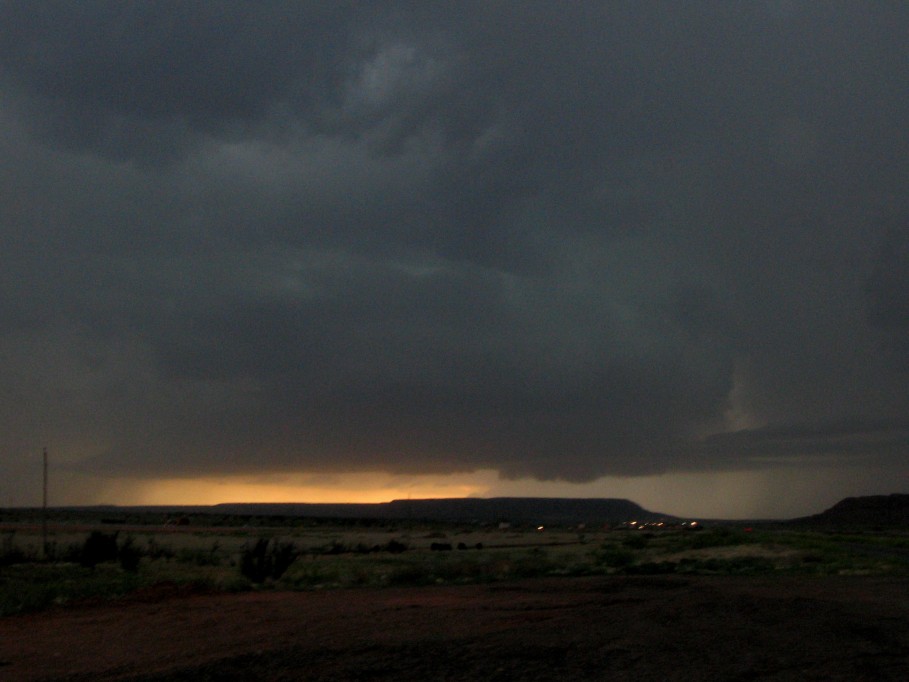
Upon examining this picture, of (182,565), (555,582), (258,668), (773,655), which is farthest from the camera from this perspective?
(182,565)

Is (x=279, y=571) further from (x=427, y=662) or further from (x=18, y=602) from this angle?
(x=427, y=662)

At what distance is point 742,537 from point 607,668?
62.6 m

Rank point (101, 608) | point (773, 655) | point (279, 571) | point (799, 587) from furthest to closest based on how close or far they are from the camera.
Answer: point (279, 571) → point (799, 587) → point (101, 608) → point (773, 655)

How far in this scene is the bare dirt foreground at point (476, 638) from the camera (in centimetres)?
1514

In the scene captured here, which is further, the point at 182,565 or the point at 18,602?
the point at 182,565

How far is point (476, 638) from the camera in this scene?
682 inches

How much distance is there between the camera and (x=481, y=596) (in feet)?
84.4

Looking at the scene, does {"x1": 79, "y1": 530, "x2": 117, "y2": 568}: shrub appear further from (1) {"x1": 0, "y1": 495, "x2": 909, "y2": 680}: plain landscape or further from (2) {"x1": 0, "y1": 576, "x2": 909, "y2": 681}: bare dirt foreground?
(2) {"x1": 0, "y1": 576, "x2": 909, "y2": 681}: bare dirt foreground

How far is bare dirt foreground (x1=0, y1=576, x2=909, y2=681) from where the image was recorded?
49.7 ft

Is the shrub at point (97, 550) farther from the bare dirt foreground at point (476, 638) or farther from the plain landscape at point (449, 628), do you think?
the bare dirt foreground at point (476, 638)

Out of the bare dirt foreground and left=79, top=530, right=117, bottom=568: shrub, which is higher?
left=79, top=530, right=117, bottom=568: shrub

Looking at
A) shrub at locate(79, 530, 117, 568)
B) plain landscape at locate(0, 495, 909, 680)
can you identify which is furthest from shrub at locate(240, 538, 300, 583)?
shrub at locate(79, 530, 117, 568)

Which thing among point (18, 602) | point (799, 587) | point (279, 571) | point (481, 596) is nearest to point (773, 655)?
point (481, 596)

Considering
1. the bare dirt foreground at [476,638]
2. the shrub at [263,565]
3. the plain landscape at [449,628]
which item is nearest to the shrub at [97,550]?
the plain landscape at [449,628]
